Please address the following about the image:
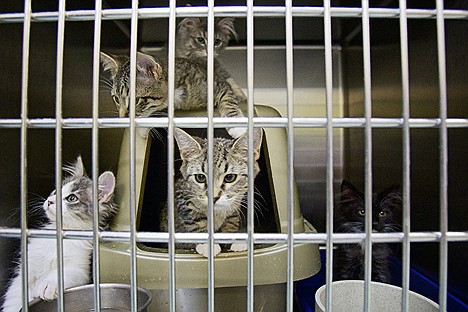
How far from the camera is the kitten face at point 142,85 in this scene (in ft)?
3.10

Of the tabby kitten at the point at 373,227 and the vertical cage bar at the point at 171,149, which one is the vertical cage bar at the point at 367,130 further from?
the tabby kitten at the point at 373,227

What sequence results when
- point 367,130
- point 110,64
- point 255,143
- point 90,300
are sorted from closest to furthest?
point 367,130 → point 90,300 → point 255,143 → point 110,64

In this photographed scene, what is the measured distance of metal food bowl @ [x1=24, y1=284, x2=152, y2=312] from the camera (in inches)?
26.8

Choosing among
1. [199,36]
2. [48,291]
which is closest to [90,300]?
[48,291]

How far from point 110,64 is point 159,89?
0.46 ft

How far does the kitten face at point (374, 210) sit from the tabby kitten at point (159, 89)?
1.37 feet

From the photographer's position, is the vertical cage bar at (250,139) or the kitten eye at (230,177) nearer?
the vertical cage bar at (250,139)

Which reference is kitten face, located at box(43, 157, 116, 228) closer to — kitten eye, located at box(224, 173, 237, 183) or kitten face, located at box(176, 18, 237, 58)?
kitten eye, located at box(224, 173, 237, 183)

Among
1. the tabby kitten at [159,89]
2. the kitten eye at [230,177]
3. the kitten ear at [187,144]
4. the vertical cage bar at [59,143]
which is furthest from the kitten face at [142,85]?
the vertical cage bar at [59,143]

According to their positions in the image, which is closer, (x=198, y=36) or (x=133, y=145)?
(x=133, y=145)

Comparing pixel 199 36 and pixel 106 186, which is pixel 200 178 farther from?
pixel 199 36

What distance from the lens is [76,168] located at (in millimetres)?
1024

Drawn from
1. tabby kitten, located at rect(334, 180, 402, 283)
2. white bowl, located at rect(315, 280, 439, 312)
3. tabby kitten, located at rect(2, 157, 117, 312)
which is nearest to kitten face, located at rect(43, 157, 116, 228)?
tabby kitten, located at rect(2, 157, 117, 312)

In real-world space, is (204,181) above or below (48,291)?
above
